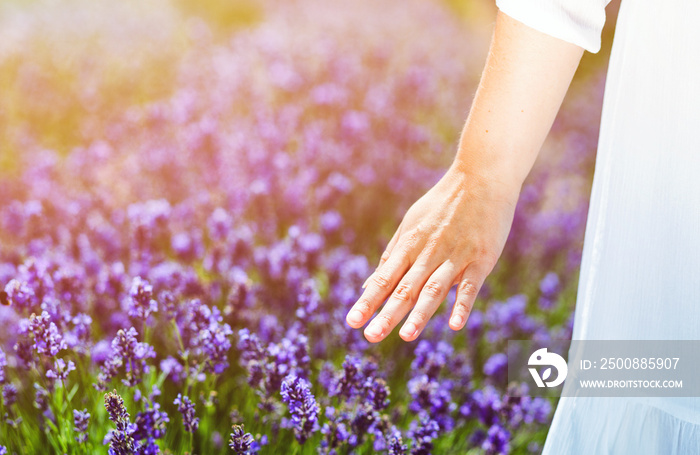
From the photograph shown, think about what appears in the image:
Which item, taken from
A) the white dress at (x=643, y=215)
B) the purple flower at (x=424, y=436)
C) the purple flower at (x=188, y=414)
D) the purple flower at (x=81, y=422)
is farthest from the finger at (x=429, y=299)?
the purple flower at (x=81, y=422)

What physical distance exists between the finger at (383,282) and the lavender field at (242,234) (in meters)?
0.30

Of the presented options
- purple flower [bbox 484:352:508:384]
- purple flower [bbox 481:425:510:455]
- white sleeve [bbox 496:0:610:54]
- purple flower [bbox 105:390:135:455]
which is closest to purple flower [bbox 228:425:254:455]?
purple flower [bbox 105:390:135:455]

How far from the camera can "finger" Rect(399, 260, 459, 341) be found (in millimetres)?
1297

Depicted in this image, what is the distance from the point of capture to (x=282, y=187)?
3.28 meters

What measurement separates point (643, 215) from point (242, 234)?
5.64ft

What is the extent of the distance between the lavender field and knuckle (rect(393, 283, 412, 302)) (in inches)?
14.5

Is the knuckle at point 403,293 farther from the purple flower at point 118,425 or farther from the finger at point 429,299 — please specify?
the purple flower at point 118,425

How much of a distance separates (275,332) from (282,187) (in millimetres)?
1235

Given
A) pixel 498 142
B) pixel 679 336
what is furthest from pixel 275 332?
pixel 679 336

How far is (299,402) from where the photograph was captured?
4.94 ft

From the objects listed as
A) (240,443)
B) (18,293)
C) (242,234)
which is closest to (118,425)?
(240,443)

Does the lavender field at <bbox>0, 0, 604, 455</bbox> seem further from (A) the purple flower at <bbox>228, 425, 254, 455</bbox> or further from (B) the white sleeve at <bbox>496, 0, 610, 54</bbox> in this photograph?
(B) the white sleeve at <bbox>496, 0, 610, 54</bbox>

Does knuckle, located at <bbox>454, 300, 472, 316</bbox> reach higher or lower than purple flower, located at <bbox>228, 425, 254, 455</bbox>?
higher

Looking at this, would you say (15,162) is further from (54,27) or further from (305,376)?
(305,376)
